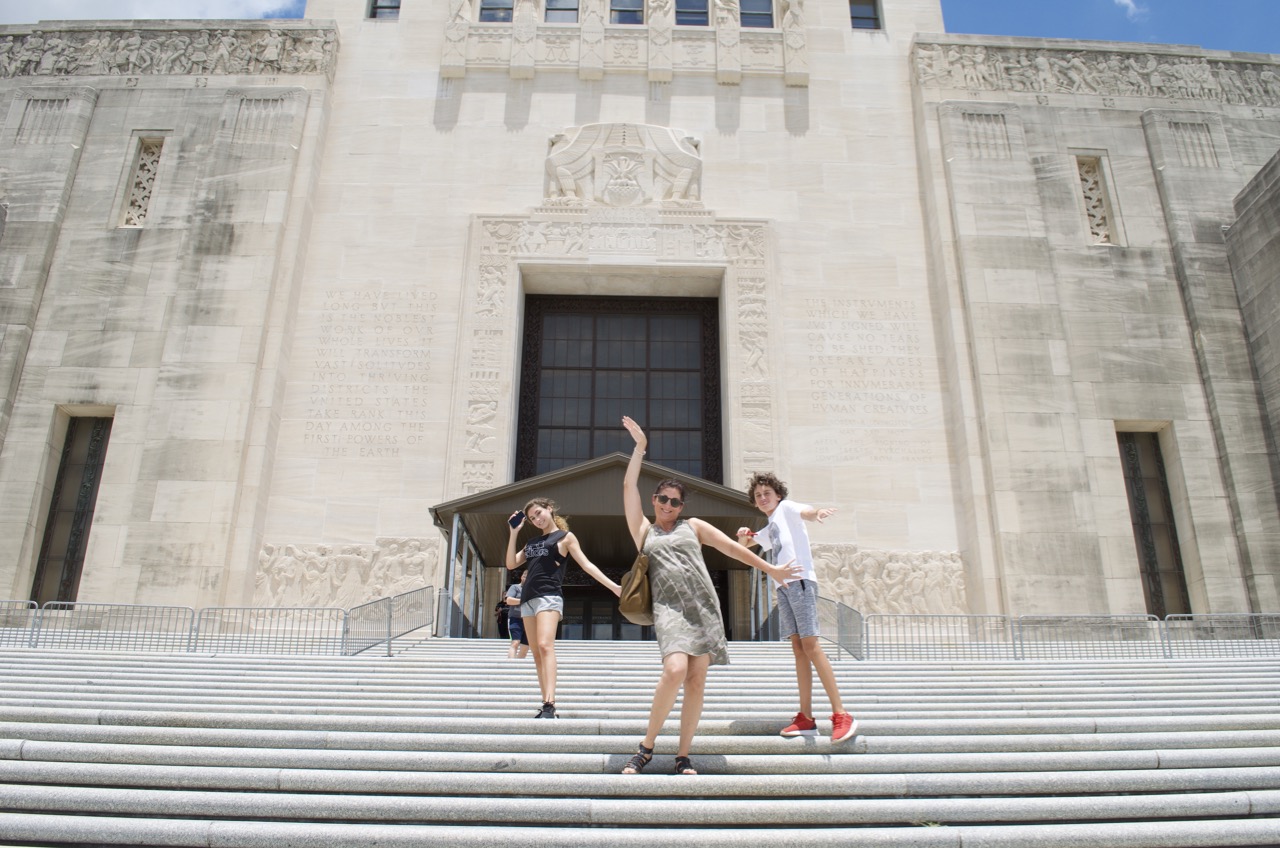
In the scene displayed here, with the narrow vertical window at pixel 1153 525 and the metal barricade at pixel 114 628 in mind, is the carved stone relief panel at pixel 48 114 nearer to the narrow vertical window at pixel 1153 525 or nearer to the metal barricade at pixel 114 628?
the metal barricade at pixel 114 628

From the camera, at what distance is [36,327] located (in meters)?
18.1

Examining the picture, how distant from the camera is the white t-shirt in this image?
5809 millimetres

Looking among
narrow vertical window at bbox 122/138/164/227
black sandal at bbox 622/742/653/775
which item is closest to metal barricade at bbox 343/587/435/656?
black sandal at bbox 622/742/653/775

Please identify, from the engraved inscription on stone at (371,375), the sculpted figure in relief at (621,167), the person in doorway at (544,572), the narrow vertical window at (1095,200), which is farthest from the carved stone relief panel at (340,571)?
the narrow vertical window at (1095,200)

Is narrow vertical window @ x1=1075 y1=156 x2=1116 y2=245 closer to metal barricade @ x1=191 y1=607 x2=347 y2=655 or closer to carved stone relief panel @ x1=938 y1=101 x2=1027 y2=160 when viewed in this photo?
carved stone relief panel @ x1=938 y1=101 x2=1027 y2=160

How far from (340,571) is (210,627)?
2.68 meters

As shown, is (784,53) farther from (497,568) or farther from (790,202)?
(497,568)

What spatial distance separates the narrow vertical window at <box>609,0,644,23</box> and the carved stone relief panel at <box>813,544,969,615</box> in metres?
13.4

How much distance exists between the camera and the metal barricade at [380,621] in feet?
37.1

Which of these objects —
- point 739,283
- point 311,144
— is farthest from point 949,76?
point 311,144

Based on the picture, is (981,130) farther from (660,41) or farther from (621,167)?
(621,167)

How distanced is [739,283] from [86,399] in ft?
41.7

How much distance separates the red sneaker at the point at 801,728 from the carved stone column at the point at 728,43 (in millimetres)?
18176

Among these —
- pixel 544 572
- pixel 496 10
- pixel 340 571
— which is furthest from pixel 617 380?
pixel 544 572
